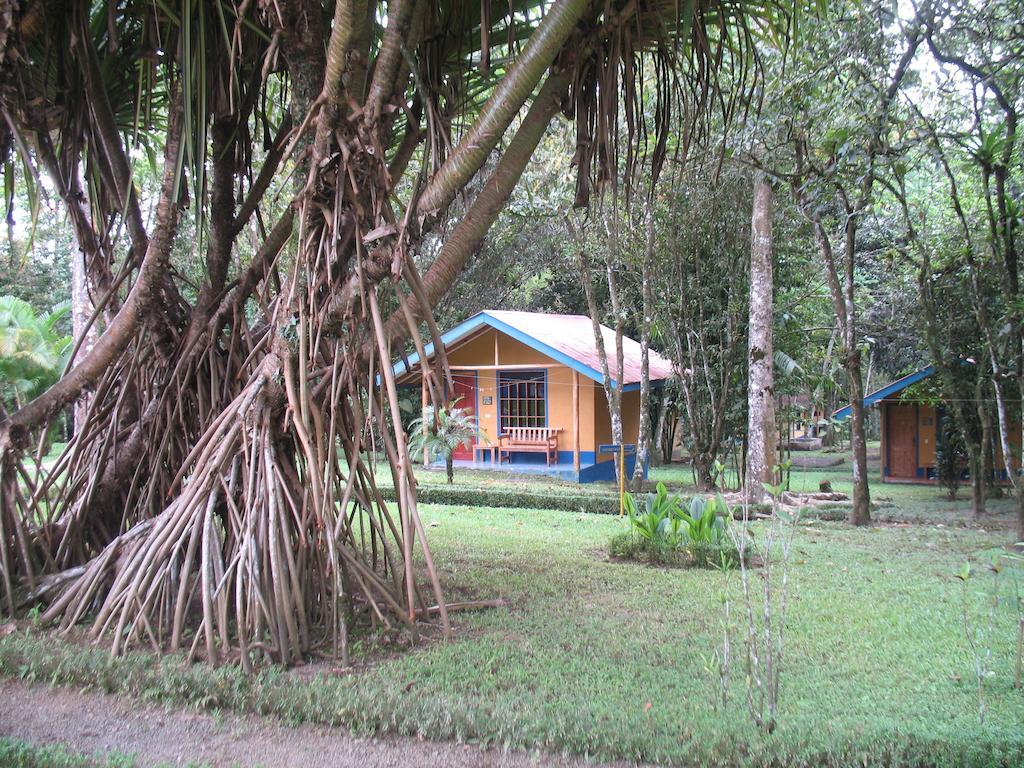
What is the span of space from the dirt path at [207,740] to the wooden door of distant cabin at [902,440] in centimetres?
1943

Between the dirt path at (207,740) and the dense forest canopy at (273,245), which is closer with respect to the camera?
the dirt path at (207,740)

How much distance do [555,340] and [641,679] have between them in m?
14.1

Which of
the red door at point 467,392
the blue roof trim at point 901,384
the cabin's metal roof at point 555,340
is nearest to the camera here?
the blue roof trim at point 901,384

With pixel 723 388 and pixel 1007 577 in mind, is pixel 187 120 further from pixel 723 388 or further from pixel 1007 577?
pixel 723 388

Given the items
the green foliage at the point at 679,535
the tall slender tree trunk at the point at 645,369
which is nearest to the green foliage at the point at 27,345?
the tall slender tree trunk at the point at 645,369

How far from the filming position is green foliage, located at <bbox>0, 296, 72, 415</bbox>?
1527 cm

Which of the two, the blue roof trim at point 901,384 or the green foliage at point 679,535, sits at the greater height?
the blue roof trim at point 901,384

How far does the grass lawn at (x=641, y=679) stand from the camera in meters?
3.08

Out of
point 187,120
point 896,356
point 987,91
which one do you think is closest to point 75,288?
point 187,120

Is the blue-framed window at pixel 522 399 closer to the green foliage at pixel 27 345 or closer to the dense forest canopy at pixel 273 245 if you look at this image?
the green foliage at pixel 27 345

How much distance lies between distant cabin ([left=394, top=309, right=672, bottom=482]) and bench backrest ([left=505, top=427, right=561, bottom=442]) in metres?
0.02

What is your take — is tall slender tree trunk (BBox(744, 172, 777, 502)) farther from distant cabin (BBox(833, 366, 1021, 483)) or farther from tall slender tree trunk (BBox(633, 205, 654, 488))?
distant cabin (BBox(833, 366, 1021, 483))

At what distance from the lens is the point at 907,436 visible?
65.5 ft

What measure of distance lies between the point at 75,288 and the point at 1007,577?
14011 millimetres
